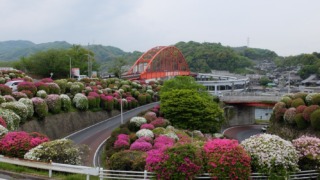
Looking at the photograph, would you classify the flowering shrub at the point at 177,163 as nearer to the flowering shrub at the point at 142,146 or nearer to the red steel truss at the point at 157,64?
the flowering shrub at the point at 142,146

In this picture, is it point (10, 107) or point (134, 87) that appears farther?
point (134, 87)

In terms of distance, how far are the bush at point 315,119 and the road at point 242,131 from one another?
14188 millimetres

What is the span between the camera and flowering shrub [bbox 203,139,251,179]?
11805 mm

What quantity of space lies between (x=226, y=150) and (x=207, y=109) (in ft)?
81.7

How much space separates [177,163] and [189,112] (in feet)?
83.0

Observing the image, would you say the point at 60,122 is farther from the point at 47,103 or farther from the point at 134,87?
the point at 134,87

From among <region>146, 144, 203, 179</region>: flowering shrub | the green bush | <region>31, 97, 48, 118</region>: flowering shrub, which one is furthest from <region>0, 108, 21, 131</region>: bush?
the green bush

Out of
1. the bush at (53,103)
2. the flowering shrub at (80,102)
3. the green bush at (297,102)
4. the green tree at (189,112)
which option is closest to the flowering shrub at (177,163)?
the bush at (53,103)

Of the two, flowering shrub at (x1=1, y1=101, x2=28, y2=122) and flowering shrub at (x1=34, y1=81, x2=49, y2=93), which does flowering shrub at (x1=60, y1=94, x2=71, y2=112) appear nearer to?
flowering shrub at (x1=34, y1=81, x2=49, y2=93)

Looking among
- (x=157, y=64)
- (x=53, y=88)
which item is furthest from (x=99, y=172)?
(x=157, y=64)

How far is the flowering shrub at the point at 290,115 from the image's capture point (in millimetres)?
41562

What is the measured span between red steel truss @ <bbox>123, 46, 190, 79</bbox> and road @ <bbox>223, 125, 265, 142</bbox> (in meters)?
30.3

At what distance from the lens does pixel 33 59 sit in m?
80.5

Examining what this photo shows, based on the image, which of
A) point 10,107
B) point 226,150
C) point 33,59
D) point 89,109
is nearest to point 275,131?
point 89,109
